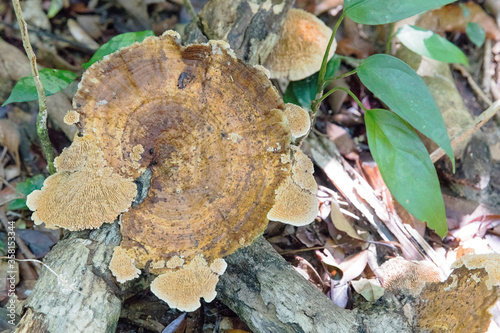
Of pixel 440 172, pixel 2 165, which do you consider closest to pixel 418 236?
pixel 440 172

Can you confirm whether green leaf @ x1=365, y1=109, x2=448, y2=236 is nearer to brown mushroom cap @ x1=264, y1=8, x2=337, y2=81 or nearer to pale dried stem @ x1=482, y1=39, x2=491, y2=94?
brown mushroom cap @ x1=264, y1=8, x2=337, y2=81

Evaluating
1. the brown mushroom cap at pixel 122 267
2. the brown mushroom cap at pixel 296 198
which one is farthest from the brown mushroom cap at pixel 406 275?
the brown mushroom cap at pixel 122 267

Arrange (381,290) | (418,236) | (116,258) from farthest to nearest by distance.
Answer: (418,236) → (381,290) → (116,258)

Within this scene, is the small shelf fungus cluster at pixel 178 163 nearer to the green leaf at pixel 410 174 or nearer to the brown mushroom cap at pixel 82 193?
the brown mushroom cap at pixel 82 193

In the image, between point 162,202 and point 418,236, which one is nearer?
point 162,202

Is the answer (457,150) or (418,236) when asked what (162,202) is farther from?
(457,150)
